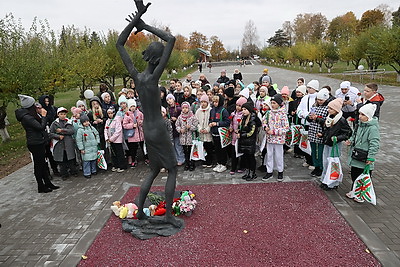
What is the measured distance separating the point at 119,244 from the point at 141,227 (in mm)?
466

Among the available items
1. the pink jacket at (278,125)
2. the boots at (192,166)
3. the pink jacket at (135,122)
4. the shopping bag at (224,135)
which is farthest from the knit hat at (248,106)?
the pink jacket at (135,122)

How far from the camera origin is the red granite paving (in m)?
3.92

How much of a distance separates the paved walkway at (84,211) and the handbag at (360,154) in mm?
862

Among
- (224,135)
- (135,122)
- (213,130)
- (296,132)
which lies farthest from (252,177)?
(135,122)

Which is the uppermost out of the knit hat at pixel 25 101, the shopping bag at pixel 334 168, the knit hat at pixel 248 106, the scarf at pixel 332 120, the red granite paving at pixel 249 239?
the knit hat at pixel 25 101

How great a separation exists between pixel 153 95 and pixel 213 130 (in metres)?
3.09

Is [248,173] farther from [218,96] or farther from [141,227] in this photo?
[141,227]

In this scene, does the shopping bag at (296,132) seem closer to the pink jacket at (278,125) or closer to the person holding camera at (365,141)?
the pink jacket at (278,125)

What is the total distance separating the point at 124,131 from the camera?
750cm

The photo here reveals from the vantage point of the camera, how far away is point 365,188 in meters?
5.18

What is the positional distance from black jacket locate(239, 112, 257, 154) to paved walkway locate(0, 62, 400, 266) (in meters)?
0.79

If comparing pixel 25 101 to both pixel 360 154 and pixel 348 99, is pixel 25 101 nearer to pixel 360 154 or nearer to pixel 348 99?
pixel 360 154

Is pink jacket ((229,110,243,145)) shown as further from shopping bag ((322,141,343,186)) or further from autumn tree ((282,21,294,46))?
autumn tree ((282,21,294,46))

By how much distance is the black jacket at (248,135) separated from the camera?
253 inches
